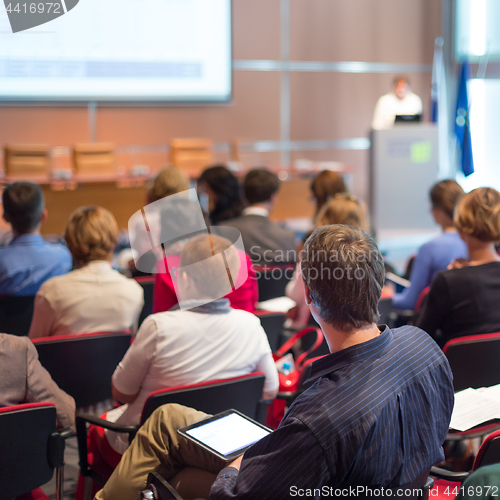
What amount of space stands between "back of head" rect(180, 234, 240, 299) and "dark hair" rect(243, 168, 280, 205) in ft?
6.40

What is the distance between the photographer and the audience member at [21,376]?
5.57ft

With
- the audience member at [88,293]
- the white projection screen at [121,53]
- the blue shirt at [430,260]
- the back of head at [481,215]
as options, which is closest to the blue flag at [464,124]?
the white projection screen at [121,53]

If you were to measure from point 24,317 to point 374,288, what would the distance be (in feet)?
6.41

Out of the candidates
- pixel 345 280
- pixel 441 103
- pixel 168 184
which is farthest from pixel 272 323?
pixel 441 103

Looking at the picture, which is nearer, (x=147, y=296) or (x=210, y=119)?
(x=147, y=296)

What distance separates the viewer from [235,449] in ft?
4.44

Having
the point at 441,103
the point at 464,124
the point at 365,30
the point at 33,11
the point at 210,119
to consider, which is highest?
the point at 365,30

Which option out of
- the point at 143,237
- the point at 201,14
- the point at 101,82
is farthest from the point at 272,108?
the point at 143,237

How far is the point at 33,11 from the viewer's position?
5.87 metres

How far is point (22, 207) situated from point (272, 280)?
1427 millimetres

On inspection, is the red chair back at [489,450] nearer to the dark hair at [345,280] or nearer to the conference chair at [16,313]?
the dark hair at [345,280]

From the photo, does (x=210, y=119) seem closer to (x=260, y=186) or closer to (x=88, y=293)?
(x=260, y=186)

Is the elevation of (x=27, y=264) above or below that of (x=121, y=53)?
below

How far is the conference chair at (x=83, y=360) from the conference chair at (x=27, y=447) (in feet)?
1.33
